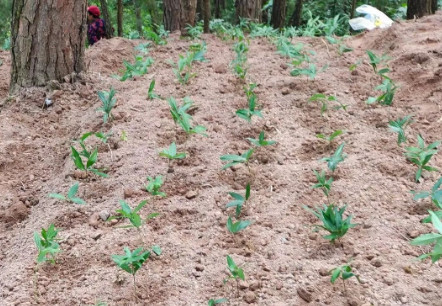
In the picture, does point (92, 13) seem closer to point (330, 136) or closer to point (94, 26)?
point (94, 26)

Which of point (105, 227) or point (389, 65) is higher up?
point (389, 65)

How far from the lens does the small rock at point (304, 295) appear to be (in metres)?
2.08

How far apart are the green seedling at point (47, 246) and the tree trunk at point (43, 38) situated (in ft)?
7.94

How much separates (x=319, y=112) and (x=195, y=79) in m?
1.17

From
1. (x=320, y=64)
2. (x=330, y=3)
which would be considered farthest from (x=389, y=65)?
(x=330, y=3)

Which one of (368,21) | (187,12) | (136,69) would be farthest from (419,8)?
(136,69)

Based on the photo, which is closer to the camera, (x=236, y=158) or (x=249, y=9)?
(x=236, y=158)

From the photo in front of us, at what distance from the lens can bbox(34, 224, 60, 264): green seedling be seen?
2.27 m

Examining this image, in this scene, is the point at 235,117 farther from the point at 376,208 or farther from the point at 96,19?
the point at 96,19

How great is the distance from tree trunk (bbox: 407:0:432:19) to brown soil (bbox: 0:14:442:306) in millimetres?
3002

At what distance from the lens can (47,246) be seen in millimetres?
2352

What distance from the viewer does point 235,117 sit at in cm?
371

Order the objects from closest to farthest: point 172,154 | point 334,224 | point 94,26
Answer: point 334,224
point 172,154
point 94,26

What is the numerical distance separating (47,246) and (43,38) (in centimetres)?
254
